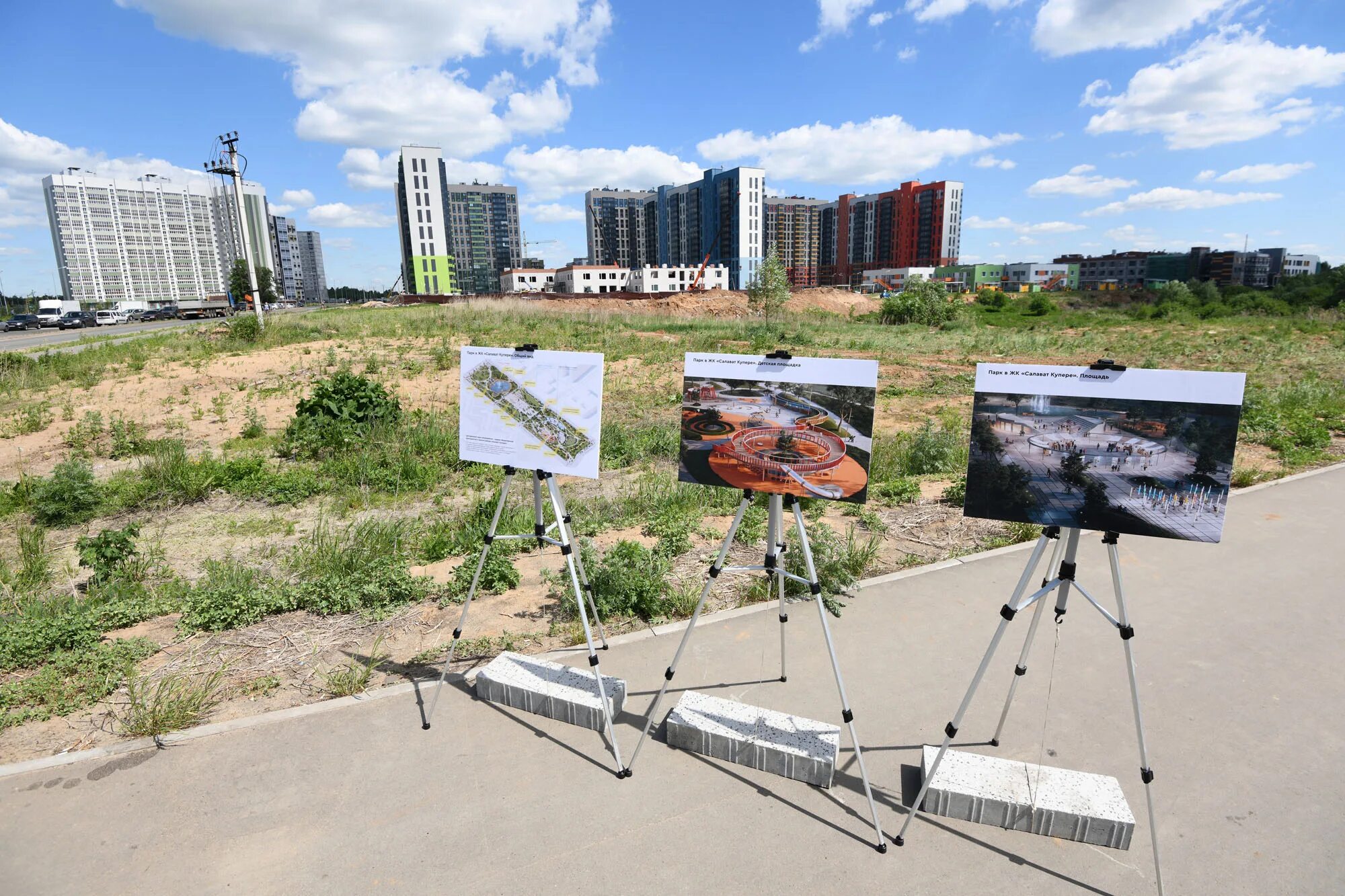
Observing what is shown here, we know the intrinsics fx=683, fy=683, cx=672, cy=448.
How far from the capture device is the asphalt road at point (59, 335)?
29156mm

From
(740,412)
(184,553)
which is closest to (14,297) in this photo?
(184,553)

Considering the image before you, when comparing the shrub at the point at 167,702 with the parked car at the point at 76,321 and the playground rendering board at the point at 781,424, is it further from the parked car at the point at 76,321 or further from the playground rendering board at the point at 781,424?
the parked car at the point at 76,321

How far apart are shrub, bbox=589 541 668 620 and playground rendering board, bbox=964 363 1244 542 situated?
2.87 m

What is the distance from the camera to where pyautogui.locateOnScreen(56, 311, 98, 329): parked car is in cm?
4469

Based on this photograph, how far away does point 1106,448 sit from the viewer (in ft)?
10.4

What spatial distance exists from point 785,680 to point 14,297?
12758 centimetres

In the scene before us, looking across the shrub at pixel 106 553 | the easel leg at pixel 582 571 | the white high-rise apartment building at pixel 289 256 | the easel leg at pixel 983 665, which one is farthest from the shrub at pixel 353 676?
the white high-rise apartment building at pixel 289 256

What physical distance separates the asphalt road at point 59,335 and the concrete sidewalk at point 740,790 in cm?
2968

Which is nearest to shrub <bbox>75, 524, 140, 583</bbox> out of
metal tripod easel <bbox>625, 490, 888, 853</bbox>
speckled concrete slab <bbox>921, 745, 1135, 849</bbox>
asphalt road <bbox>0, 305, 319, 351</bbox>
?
metal tripod easel <bbox>625, 490, 888, 853</bbox>

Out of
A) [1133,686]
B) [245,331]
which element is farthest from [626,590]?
[245,331]

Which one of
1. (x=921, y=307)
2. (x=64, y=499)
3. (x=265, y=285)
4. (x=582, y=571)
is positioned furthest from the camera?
(x=265, y=285)

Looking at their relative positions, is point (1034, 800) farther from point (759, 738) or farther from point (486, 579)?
point (486, 579)

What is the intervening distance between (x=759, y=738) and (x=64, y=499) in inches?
360

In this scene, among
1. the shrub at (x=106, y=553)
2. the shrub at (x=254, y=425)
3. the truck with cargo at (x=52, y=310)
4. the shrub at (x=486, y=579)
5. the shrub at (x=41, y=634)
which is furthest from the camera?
the truck with cargo at (x=52, y=310)
